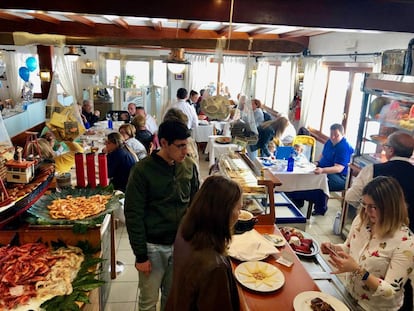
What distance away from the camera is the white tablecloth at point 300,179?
4051 millimetres

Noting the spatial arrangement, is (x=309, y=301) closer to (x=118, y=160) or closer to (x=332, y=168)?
(x=118, y=160)

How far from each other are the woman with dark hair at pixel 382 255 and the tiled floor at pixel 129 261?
179 cm

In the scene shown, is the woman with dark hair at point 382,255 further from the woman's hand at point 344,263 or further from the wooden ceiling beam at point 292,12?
the wooden ceiling beam at point 292,12

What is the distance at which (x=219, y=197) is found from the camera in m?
1.35

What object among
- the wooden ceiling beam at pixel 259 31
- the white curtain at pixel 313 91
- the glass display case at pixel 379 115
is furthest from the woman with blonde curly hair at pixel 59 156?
the white curtain at pixel 313 91

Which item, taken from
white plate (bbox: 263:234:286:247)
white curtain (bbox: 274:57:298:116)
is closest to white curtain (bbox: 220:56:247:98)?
white curtain (bbox: 274:57:298:116)

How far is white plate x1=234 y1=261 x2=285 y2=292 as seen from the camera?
160cm

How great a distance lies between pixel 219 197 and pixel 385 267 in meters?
1.06

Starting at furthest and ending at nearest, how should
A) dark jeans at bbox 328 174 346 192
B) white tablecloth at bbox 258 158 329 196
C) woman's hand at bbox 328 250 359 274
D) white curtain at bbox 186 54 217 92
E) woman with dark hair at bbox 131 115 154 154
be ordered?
white curtain at bbox 186 54 217 92, woman with dark hair at bbox 131 115 154 154, dark jeans at bbox 328 174 346 192, white tablecloth at bbox 258 158 329 196, woman's hand at bbox 328 250 359 274

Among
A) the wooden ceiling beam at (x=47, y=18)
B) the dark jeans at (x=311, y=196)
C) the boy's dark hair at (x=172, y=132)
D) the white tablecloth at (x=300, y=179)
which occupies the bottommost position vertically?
the dark jeans at (x=311, y=196)

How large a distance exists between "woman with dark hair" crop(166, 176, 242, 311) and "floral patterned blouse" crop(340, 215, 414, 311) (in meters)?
0.84

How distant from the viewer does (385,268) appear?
1.74 m

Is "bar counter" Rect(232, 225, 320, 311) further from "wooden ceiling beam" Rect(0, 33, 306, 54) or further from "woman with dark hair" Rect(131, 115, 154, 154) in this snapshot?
"woman with dark hair" Rect(131, 115, 154, 154)

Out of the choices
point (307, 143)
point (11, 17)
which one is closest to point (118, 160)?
point (307, 143)
